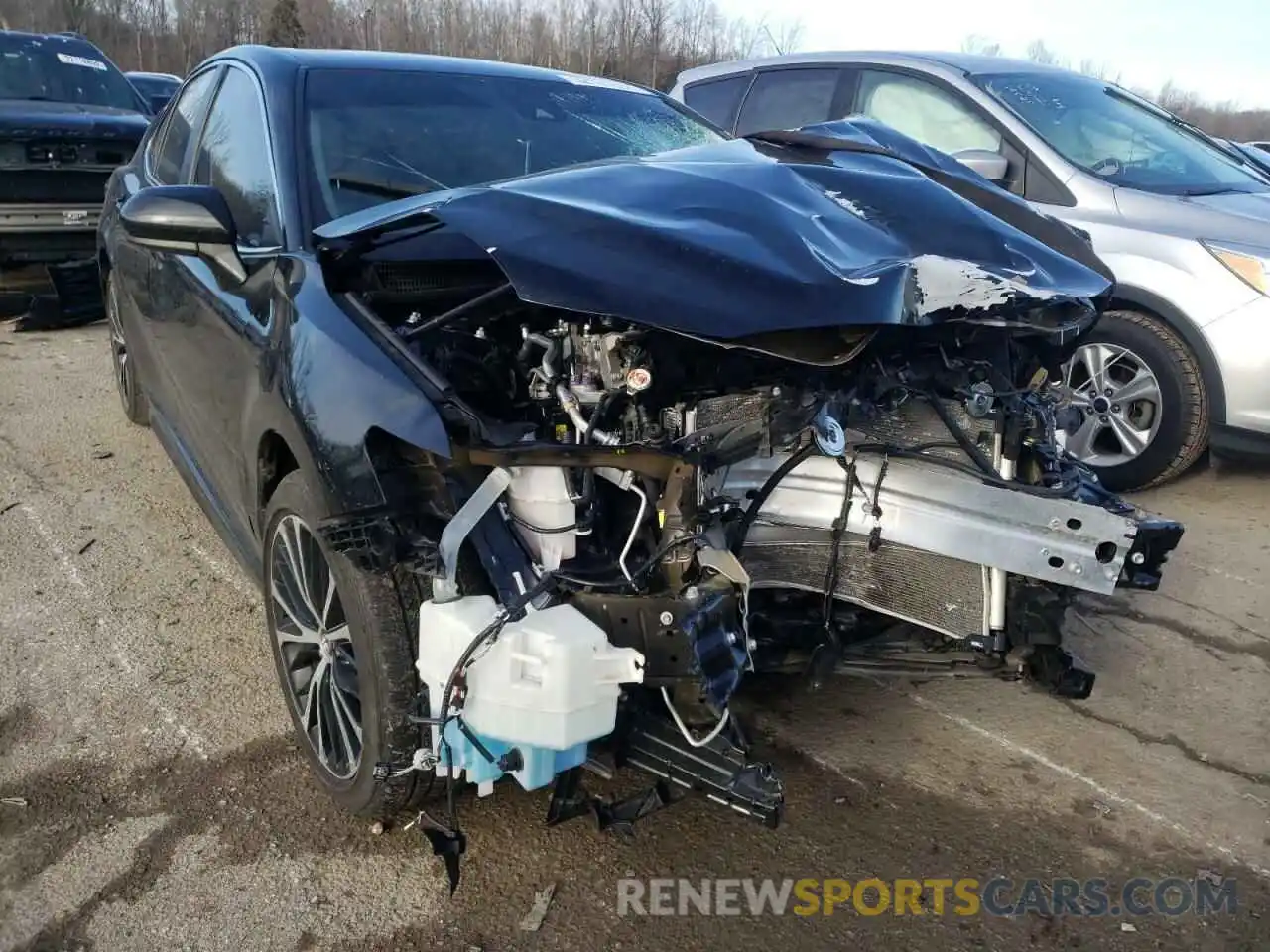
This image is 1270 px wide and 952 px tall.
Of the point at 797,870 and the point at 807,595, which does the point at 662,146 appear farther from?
the point at 797,870

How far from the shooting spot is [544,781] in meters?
2.07

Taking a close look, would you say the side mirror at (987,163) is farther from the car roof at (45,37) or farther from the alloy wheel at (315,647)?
the car roof at (45,37)

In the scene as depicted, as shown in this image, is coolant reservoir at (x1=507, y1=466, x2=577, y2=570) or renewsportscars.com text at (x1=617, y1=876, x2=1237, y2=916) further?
renewsportscars.com text at (x1=617, y1=876, x2=1237, y2=916)

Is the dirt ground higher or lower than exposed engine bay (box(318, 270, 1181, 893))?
lower

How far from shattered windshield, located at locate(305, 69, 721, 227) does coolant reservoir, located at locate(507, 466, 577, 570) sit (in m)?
1.11

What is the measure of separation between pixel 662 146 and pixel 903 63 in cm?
266

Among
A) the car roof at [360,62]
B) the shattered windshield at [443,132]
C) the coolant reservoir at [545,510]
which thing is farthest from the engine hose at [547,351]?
the car roof at [360,62]

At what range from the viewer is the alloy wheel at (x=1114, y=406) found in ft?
15.5

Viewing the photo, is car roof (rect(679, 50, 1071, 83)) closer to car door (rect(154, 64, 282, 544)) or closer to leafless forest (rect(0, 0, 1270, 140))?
car door (rect(154, 64, 282, 544))

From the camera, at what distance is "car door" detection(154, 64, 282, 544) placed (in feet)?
8.72

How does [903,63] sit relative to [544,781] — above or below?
above

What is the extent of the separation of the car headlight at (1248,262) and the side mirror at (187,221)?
4.09 metres

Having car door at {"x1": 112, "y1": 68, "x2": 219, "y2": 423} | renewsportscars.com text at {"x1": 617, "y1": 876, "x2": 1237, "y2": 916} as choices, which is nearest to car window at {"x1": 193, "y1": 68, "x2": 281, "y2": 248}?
car door at {"x1": 112, "y1": 68, "x2": 219, "y2": 423}

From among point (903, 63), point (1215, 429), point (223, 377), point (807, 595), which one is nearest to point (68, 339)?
point (223, 377)
